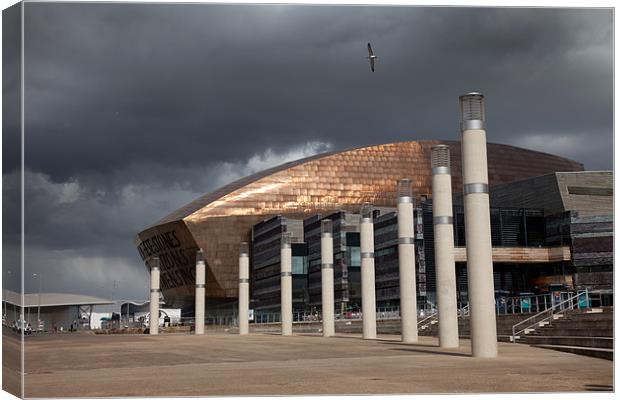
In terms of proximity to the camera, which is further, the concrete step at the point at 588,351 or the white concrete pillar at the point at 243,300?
the white concrete pillar at the point at 243,300

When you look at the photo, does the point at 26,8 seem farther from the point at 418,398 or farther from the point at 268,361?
the point at 268,361

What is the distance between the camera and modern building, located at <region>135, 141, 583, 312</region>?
9575 cm

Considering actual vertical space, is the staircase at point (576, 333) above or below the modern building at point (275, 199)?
below

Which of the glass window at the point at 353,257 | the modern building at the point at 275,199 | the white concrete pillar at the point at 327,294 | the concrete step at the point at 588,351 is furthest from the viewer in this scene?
the modern building at the point at 275,199

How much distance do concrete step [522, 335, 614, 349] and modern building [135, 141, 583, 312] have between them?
69.8 metres

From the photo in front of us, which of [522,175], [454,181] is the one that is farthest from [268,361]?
[522,175]

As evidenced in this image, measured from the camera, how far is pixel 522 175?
355 ft

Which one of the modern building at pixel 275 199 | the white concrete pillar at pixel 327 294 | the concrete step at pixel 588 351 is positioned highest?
the modern building at pixel 275 199

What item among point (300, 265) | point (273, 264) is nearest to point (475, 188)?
point (300, 265)

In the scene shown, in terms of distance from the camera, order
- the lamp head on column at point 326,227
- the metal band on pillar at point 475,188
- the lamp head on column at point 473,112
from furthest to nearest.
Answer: the lamp head on column at point 326,227
the lamp head on column at point 473,112
the metal band on pillar at point 475,188

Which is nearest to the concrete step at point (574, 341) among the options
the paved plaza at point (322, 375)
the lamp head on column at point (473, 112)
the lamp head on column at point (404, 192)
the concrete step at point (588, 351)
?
the concrete step at point (588, 351)

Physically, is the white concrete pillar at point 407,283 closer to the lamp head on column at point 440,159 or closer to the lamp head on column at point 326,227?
the lamp head on column at point 440,159

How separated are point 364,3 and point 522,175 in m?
97.6

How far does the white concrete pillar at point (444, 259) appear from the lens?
26.0m
